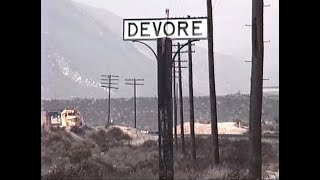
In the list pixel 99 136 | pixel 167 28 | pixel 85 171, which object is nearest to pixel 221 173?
pixel 85 171

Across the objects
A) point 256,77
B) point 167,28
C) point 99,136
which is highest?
point 167,28

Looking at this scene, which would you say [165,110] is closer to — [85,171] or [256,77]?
[256,77]

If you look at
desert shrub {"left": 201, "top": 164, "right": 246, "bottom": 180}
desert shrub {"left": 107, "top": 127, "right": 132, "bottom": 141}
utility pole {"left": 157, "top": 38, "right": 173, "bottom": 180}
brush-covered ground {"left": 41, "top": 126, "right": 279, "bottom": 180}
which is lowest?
desert shrub {"left": 107, "top": 127, "right": 132, "bottom": 141}

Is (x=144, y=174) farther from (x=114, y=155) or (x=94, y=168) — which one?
(x=114, y=155)

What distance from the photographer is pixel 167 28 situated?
21.8 feet

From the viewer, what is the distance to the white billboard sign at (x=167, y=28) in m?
6.52

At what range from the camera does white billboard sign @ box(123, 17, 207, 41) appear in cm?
652

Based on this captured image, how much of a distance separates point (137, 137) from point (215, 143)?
1128 inches

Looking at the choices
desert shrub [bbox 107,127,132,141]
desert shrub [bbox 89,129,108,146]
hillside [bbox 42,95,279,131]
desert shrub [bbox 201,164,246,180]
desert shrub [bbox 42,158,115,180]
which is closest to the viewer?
desert shrub [bbox 201,164,246,180]

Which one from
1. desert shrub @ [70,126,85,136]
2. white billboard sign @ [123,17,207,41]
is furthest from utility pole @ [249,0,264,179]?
desert shrub @ [70,126,85,136]

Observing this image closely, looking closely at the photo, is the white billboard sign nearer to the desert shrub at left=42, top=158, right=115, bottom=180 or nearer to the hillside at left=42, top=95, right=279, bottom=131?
the desert shrub at left=42, top=158, right=115, bottom=180
